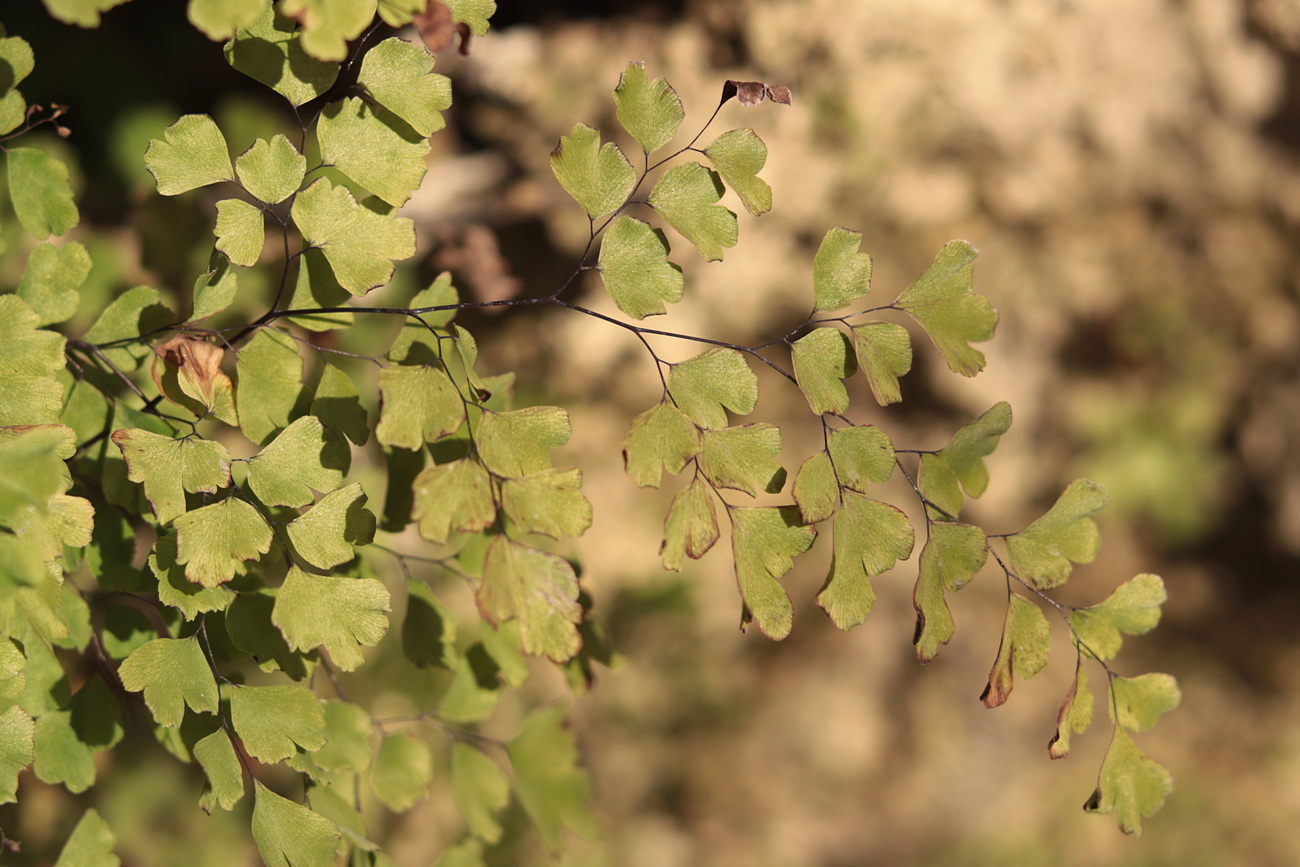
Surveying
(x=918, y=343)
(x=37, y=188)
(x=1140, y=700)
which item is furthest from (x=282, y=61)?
(x=918, y=343)

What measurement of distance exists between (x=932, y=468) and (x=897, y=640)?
1568 millimetres

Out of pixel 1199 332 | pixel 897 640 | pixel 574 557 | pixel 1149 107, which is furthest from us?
pixel 897 640

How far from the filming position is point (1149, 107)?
1.64 m

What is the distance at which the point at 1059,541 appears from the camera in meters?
0.64

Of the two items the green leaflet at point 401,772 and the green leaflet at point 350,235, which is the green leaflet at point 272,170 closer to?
the green leaflet at point 350,235

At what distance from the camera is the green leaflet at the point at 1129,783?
612 millimetres

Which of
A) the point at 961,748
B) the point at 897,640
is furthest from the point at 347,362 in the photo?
the point at 961,748

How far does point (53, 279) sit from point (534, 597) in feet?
1.46

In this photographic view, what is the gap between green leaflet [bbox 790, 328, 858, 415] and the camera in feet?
1.97

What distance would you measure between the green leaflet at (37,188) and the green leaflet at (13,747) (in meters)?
0.34

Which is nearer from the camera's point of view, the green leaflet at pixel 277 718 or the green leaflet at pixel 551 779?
the green leaflet at pixel 277 718

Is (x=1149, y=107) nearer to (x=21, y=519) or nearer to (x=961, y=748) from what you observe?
(x=961, y=748)

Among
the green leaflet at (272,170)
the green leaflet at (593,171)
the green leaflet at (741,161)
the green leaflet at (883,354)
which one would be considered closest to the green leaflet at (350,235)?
the green leaflet at (272,170)

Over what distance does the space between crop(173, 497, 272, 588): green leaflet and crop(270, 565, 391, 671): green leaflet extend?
1.5 inches
